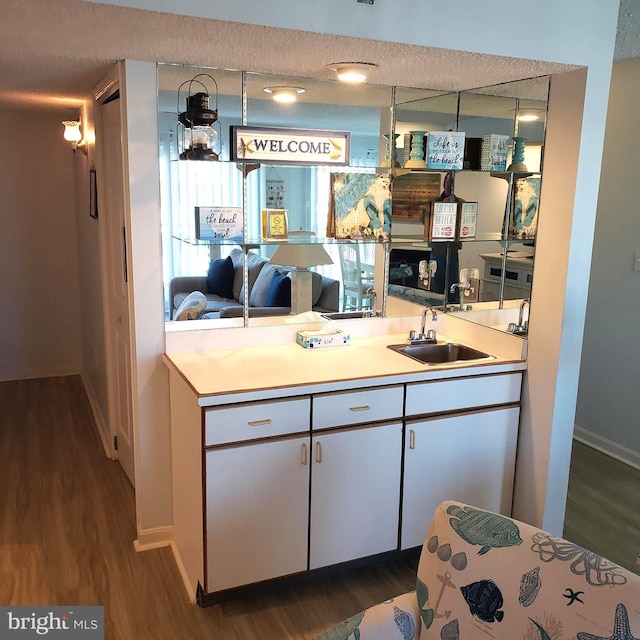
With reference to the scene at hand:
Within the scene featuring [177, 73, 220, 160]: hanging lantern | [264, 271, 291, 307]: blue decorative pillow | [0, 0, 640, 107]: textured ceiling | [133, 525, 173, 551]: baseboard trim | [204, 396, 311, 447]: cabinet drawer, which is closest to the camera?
[0, 0, 640, 107]: textured ceiling

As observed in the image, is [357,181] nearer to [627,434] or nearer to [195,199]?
[195,199]

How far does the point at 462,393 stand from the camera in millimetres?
2633

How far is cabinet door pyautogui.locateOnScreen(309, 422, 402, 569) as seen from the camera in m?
2.43

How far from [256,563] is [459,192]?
1.91 meters

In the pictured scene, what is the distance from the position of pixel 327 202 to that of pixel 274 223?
A: 0.28 meters

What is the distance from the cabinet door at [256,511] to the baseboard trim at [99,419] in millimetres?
1609

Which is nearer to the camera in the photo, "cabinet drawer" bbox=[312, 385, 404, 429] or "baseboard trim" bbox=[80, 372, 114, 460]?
"cabinet drawer" bbox=[312, 385, 404, 429]

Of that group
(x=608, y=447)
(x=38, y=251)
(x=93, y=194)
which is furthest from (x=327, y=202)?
(x=38, y=251)

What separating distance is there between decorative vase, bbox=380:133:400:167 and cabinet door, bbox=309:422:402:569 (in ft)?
4.16

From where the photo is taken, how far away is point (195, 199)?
2631mm

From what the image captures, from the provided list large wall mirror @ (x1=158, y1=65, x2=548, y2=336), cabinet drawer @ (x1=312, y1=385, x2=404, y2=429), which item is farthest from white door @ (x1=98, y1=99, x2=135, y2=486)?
cabinet drawer @ (x1=312, y1=385, x2=404, y2=429)

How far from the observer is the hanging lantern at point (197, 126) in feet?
8.13

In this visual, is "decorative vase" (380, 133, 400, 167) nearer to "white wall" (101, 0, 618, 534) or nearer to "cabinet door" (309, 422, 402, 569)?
"white wall" (101, 0, 618, 534)

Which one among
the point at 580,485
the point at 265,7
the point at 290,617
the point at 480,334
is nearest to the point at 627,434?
the point at 580,485
